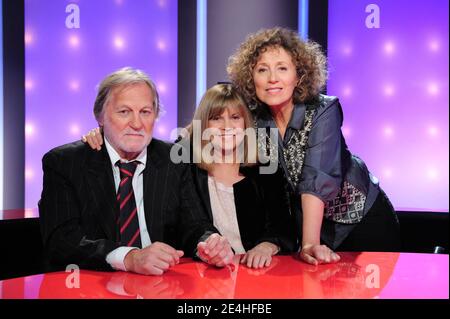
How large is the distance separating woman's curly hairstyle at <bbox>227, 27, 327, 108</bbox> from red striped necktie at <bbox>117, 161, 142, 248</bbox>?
2.33ft

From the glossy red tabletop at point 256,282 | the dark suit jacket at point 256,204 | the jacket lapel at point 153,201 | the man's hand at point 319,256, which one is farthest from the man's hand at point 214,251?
the dark suit jacket at point 256,204

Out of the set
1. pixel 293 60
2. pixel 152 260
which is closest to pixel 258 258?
pixel 152 260

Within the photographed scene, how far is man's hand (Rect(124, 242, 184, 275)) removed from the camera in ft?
4.91

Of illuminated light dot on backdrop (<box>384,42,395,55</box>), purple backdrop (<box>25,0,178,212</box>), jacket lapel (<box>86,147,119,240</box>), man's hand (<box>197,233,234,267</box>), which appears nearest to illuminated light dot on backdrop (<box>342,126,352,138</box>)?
illuminated light dot on backdrop (<box>384,42,395,55</box>)

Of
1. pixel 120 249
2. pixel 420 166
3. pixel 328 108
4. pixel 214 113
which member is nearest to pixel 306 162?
pixel 328 108

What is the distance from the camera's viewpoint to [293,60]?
2.32 metres

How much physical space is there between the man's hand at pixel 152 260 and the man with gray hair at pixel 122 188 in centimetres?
22

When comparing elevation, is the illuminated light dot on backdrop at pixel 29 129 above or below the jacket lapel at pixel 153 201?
above

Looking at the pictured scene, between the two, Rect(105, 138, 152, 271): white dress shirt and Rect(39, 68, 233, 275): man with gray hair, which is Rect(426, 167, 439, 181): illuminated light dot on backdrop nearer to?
Rect(39, 68, 233, 275): man with gray hair

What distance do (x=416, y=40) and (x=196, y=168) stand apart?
296 cm

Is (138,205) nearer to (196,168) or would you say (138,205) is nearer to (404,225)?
(196,168)

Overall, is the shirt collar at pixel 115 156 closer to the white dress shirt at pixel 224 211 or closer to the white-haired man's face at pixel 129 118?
the white-haired man's face at pixel 129 118

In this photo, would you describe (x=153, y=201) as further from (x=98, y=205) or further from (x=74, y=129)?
(x=74, y=129)

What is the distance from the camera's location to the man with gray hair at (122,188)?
1.83 m
